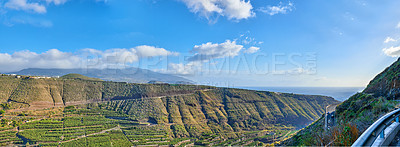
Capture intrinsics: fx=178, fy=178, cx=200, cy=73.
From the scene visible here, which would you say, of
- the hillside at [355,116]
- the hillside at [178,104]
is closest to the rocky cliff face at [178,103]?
the hillside at [178,104]

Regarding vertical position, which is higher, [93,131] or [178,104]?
[178,104]

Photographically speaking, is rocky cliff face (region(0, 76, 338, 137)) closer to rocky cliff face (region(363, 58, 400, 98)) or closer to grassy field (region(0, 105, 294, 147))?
grassy field (region(0, 105, 294, 147))

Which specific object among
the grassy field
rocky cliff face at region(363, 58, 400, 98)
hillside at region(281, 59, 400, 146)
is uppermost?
rocky cliff face at region(363, 58, 400, 98)

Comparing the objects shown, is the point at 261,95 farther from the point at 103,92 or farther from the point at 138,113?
the point at 103,92

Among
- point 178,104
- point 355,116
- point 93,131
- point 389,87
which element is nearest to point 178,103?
point 178,104

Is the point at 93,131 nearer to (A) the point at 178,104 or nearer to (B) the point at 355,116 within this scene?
(A) the point at 178,104

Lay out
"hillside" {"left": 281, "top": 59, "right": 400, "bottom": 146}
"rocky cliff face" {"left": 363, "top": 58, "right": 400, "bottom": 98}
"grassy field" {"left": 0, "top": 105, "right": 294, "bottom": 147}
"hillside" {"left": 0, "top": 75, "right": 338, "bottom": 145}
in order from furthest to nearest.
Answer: "hillside" {"left": 0, "top": 75, "right": 338, "bottom": 145}
"grassy field" {"left": 0, "top": 105, "right": 294, "bottom": 147}
"rocky cliff face" {"left": 363, "top": 58, "right": 400, "bottom": 98}
"hillside" {"left": 281, "top": 59, "right": 400, "bottom": 146}

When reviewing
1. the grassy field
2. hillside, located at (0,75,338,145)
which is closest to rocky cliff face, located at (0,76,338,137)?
hillside, located at (0,75,338,145)
